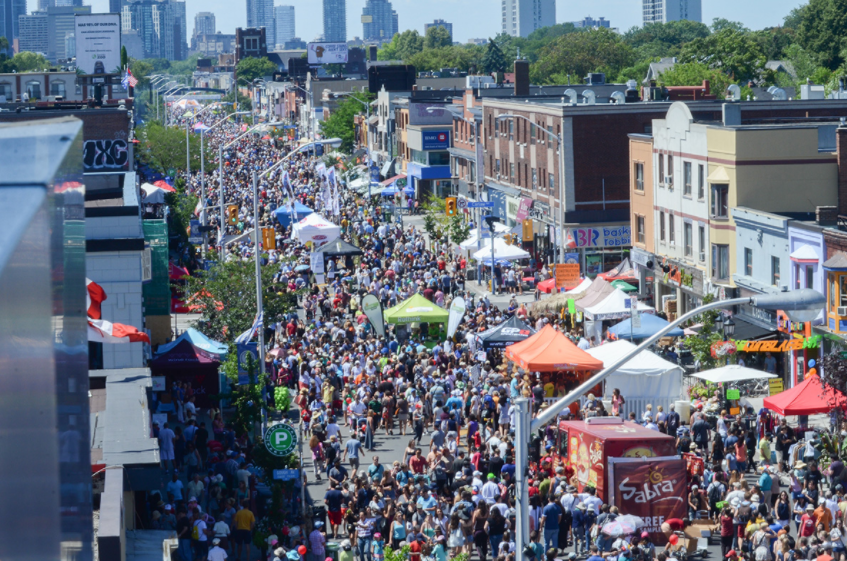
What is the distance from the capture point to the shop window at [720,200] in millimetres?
42500

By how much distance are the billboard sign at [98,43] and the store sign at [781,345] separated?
7148 centimetres

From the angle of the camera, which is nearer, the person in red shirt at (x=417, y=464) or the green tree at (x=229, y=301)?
the person in red shirt at (x=417, y=464)

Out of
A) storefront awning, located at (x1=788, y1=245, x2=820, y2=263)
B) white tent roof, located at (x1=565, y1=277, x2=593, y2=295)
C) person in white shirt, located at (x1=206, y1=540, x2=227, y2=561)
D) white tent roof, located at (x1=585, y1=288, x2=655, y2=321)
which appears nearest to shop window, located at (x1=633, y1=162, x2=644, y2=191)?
white tent roof, located at (x1=565, y1=277, x2=593, y2=295)

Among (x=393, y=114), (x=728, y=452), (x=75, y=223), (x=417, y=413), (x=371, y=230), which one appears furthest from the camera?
(x=393, y=114)

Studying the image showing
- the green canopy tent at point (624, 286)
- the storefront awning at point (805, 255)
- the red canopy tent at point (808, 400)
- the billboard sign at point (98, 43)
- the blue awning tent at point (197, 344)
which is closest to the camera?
the red canopy tent at point (808, 400)

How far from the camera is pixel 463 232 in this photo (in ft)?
205

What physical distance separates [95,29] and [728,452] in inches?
3146

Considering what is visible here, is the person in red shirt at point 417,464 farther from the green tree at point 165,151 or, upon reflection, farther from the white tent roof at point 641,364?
the green tree at point 165,151

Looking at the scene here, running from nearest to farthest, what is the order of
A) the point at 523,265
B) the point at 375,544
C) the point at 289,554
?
the point at 289,554 < the point at 375,544 < the point at 523,265

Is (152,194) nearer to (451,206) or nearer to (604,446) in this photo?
(451,206)

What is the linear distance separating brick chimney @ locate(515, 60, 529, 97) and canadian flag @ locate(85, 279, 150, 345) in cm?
5653

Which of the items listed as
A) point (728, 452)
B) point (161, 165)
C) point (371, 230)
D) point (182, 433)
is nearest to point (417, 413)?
point (182, 433)

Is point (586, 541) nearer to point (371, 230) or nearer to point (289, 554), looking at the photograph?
point (289, 554)

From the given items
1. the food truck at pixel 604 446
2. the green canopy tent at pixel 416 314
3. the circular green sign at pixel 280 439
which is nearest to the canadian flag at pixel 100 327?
the circular green sign at pixel 280 439
